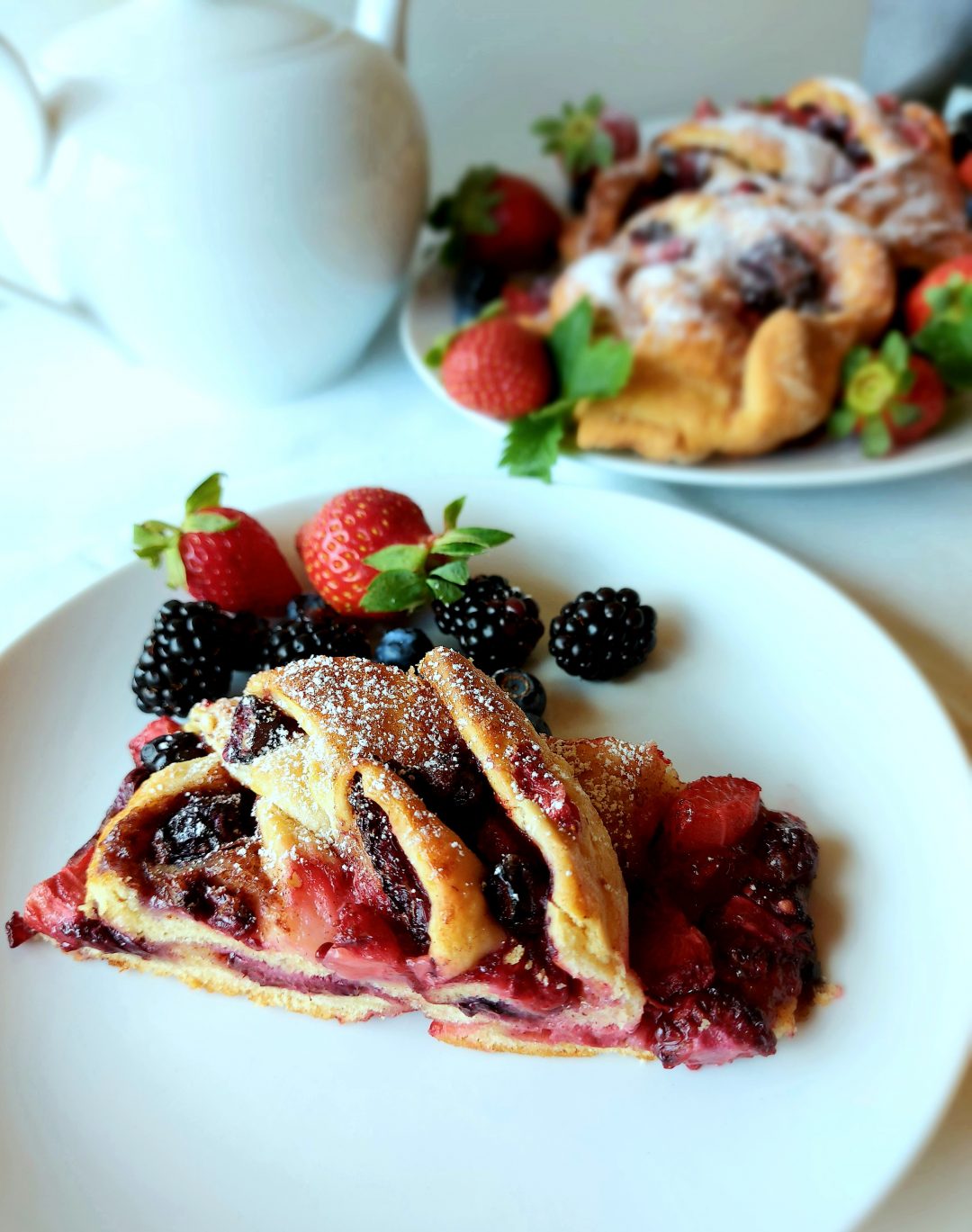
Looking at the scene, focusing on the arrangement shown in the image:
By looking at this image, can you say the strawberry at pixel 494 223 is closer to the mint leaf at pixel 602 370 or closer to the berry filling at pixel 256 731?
the mint leaf at pixel 602 370

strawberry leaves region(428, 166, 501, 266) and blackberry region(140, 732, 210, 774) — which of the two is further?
strawberry leaves region(428, 166, 501, 266)

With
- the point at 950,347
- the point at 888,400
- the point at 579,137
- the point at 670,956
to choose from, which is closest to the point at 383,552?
the point at 670,956

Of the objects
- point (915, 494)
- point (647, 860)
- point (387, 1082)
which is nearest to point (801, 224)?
point (915, 494)

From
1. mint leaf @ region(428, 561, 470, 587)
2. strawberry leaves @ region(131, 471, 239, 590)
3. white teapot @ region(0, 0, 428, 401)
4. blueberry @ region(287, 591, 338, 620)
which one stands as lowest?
blueberry @ region(287, 591, 338, 620)

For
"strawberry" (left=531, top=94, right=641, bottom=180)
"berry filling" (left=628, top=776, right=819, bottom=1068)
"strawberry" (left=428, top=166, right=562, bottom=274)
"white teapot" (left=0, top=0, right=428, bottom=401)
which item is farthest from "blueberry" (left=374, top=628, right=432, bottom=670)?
"strawberry" (left=531, top=94, right=641, bottom=180)

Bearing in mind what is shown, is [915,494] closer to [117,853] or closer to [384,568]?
[384,568]

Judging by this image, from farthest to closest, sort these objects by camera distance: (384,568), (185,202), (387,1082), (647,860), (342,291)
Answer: (342,291) < (185,202) < (384,568) < (647,860) < (387,1082)

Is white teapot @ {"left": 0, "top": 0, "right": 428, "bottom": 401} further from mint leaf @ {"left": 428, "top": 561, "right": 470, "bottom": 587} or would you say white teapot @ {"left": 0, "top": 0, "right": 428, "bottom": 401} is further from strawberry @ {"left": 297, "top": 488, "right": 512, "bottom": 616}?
mint leaf @ {"left": 428, "top": 561, "right": 470, "bottom": 587}
